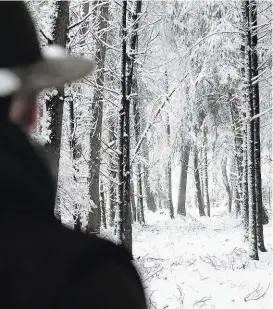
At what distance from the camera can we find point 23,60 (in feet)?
2.71

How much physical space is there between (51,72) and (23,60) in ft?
0.18

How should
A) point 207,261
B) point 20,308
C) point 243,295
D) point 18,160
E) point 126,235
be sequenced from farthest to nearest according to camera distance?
point 207,261 < point 126,235 < point 243,295 < point 18,160 < point 20,308

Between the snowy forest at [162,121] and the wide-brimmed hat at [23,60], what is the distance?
253cm

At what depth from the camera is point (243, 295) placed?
25.8 ft

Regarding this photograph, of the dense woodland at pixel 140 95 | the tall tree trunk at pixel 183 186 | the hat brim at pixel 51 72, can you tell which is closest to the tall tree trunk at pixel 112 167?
the dense woodland at pixel 140 95

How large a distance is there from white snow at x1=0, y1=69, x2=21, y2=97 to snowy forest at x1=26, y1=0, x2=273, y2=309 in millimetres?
2573

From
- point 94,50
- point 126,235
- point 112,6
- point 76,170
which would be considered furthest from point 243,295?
point 112,6

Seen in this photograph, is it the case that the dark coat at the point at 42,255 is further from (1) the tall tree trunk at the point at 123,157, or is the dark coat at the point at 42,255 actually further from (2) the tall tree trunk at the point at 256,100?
(2) the tall tree trunk at the point at 256,100

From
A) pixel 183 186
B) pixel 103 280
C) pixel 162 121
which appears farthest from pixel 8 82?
pixel 183 186

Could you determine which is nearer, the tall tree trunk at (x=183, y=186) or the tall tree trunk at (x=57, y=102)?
the tall tree trunk at (x=57, y=102)

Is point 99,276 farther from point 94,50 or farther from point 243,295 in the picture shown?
point 94,50

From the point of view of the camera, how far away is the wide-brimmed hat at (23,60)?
2.65ft

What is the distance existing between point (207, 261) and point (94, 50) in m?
5.69

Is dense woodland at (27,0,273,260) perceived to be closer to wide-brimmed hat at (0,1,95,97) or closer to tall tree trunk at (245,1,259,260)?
tall tree trunk at (245,1,259,260)
